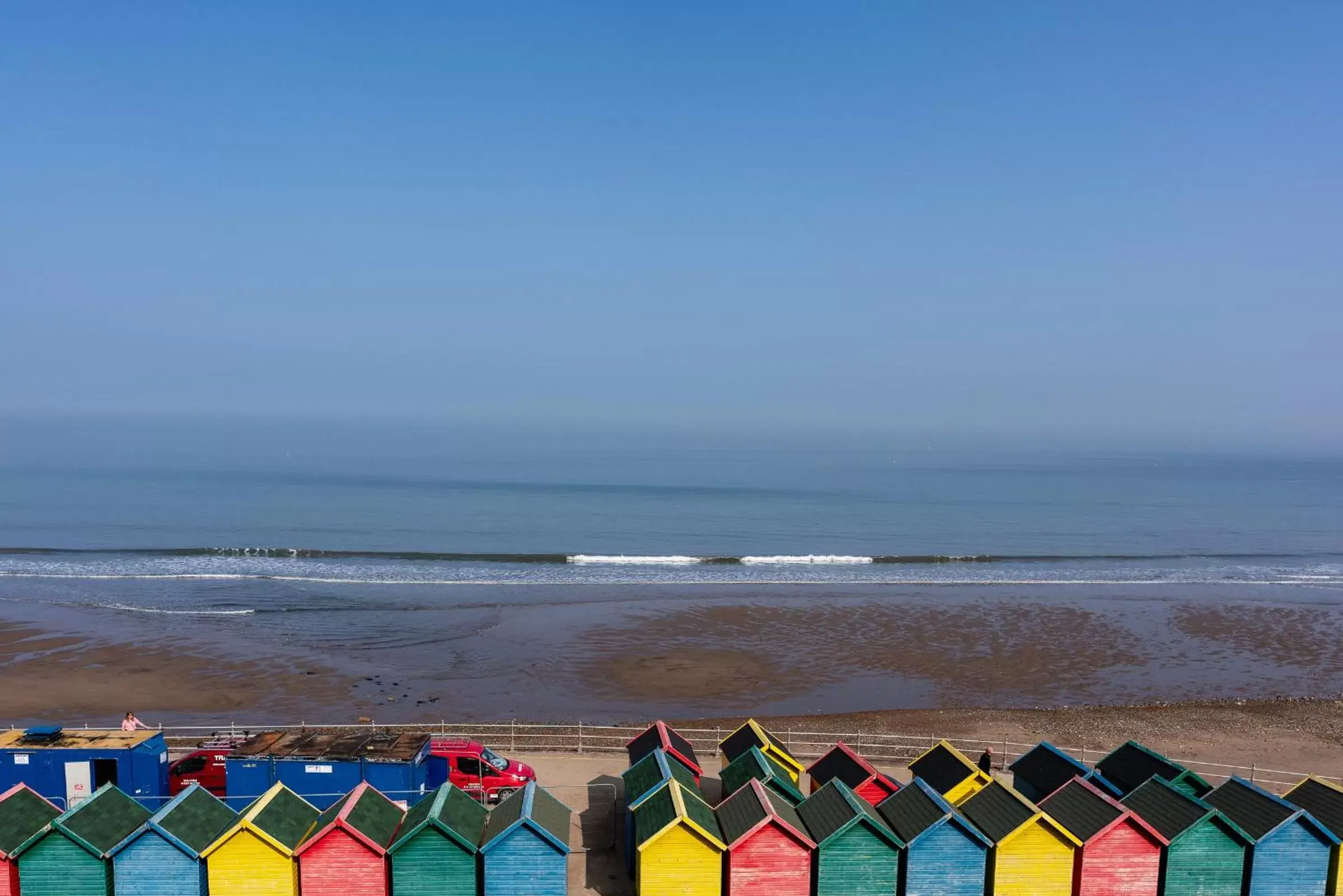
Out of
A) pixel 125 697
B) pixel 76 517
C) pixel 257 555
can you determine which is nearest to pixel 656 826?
pixel 125 697

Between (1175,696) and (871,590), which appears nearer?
(1175,696)

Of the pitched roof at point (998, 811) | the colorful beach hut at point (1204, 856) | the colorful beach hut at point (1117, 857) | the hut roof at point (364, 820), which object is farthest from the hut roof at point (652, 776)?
the colorful beach hut at point (1204, 856)

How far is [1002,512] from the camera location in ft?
309

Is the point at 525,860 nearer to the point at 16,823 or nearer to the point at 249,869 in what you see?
the point at 249,869

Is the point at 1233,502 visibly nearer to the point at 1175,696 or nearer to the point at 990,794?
the point at 1175,696

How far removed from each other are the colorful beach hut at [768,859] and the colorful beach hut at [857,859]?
0.24 metres

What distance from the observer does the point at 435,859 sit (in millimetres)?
16312

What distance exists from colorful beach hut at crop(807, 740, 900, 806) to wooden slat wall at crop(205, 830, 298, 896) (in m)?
10.7

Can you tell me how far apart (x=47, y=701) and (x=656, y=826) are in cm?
2785

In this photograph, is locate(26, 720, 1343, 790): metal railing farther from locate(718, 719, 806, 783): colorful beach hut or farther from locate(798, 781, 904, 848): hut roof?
locate(798, 781, 904, 848): hut roof

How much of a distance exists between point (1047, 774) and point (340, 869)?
51.2ft

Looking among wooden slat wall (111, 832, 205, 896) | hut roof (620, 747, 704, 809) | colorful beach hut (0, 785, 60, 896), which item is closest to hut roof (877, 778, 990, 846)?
hut roof (620, 747, 704, 809)

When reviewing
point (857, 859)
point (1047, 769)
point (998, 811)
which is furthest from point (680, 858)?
point (1047, 769)

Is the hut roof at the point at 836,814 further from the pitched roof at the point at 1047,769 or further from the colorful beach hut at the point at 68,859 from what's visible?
the colorful beach hut at the point at 68,859
